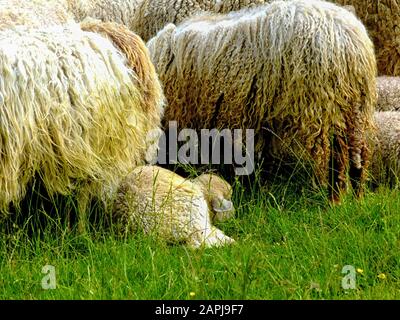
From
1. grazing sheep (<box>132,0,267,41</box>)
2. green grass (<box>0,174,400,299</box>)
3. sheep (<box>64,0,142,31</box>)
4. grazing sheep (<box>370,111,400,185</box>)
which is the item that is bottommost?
grazing sheep (<box>370,111,400,185</box>)

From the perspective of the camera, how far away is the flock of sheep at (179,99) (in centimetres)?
493

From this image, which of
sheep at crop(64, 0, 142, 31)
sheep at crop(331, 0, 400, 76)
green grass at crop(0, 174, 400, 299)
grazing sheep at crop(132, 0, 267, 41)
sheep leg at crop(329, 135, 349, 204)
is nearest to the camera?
green grass at crop(0, 174, 400, 299)

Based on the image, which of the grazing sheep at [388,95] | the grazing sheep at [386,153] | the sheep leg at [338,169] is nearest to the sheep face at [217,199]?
the sheep leg at [338,169]

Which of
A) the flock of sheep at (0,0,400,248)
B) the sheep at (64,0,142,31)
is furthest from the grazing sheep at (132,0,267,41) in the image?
the sheep at (64,0,142,31)

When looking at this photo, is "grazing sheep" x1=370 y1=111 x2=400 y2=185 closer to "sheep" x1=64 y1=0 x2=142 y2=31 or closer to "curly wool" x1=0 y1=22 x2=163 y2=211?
"curly wool" x1=0 y1=22 x2=163 y2=211

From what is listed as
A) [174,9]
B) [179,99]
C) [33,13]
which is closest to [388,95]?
[174,9]

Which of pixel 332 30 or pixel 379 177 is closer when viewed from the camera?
pixel 332 30

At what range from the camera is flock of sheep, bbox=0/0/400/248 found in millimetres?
4934

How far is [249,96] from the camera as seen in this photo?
586 cm

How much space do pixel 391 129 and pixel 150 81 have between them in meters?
1.90

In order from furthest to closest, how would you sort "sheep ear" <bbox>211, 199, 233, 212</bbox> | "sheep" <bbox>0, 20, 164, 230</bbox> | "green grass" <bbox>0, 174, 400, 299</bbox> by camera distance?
1. "sheep ear" <bbox>211, 199, 233, 212</bbox>
2. "sheep" <bbox>0, 20, 164, 230</bbox>
3. "green grass" <bbox>0, 174, 400, 299</bbox>

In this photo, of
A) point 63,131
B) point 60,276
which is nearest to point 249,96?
point 63,131

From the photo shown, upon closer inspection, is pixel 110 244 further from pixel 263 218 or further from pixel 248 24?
pixel 248 24
